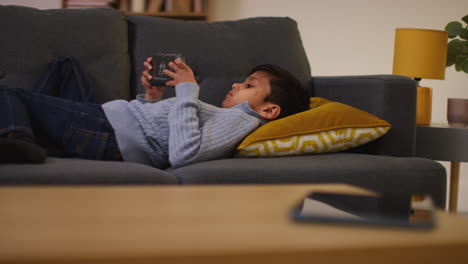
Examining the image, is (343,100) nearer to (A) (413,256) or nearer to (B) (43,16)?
(B) (43,16)

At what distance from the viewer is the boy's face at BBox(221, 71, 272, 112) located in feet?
6.07

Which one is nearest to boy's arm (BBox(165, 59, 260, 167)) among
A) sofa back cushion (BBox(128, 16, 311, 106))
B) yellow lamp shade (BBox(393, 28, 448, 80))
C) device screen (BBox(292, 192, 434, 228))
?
sofa back cushion (BBox(128, 16, 311, 106))

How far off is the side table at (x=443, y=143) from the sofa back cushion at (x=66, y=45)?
1.23 m

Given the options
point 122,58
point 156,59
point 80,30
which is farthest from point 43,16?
point 156,59

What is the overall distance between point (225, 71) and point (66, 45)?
0.56m

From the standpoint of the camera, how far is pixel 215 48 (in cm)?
206

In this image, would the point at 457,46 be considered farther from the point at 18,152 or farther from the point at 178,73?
the point at 18,152

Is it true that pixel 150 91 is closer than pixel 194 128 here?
No

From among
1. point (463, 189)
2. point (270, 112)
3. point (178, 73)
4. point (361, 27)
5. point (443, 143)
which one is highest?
point (361, 27)

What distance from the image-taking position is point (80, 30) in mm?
1978

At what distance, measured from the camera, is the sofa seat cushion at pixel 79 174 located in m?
1.21

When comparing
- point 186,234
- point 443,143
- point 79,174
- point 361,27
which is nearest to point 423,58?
point 443,143

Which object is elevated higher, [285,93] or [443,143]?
[285,93]

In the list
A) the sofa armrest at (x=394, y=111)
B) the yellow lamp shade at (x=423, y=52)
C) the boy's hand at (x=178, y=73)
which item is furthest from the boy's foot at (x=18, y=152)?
the yellow lamp shade at (x=423, y=52)
